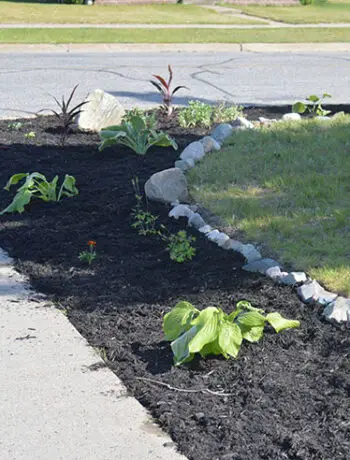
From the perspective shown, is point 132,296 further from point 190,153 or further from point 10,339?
point 190,153

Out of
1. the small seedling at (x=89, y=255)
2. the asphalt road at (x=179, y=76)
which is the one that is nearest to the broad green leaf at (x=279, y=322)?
the small seedling at (x=89, y=255)

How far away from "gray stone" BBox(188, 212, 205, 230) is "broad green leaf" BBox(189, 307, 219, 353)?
1.86 metres

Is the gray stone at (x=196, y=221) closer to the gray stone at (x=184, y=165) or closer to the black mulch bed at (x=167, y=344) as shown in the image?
the black mulch bed at (x=167, y=344)

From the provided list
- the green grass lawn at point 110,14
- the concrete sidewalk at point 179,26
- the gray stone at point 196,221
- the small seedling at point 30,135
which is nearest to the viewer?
the gray stone at point 196,221

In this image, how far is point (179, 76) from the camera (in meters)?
13.5

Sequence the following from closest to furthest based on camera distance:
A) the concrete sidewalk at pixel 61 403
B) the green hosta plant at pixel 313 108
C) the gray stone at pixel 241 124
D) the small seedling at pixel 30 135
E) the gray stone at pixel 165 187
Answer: the concrete sidewalk at pixel 61 403, the gray stone at pixel 165 187, the small seedling at pixel 30 135, the gray stone at pixel 241 124, the green hosta plant at pixel 313 108

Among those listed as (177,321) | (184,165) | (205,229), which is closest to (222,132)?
(184,165)

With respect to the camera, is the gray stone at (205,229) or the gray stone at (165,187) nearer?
the gray stone at (205,229)

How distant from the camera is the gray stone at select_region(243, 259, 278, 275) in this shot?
5387 mm

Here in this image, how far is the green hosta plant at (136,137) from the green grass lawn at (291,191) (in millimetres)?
561

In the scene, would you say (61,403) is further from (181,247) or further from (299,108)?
(299,108)

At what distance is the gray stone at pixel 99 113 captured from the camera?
888cm

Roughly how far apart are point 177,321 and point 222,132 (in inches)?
168

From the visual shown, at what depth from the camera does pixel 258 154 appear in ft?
25.3
